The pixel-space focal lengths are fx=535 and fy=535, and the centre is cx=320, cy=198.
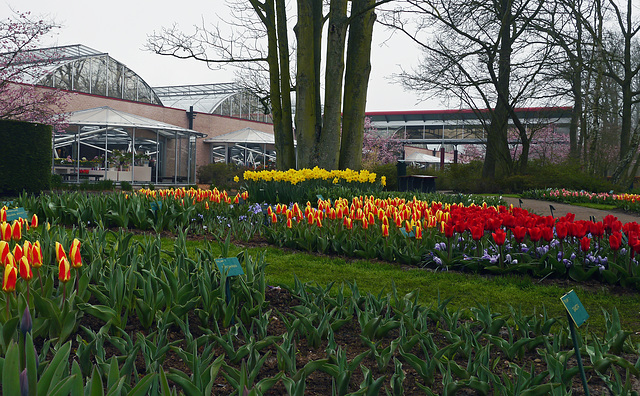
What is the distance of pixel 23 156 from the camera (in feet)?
34.6

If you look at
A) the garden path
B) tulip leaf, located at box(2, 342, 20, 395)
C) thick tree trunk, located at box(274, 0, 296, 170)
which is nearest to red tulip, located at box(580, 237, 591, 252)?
tulip leaf, located at box(2, 342, 20, 395)

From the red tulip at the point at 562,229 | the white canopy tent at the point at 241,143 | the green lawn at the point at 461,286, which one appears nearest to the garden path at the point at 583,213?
the red tulip at the point at 562,229

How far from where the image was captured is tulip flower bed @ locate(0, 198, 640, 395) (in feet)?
6.28

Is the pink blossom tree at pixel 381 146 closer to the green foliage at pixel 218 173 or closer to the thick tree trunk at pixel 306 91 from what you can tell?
the green foliage at pixel 218 173

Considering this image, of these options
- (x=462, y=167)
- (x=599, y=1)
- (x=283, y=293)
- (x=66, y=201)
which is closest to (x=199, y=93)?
(x=462, y=167)

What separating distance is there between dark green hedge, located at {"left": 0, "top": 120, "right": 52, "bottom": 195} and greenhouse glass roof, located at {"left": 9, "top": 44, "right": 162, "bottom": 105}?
527 inches

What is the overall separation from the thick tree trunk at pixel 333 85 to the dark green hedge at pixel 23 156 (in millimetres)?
5669

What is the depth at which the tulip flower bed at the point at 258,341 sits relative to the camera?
191 centimetres

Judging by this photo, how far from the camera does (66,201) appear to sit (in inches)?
257

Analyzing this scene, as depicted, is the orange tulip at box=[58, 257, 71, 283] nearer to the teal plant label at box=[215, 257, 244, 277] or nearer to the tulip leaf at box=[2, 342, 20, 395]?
the teal plant label at box=[215, 257, 244, 277]

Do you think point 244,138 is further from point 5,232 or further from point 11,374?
point 11,374

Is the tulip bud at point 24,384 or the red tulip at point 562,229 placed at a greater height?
the red tulip at point 562,229

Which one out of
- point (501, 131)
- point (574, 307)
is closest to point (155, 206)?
point (574, 307)

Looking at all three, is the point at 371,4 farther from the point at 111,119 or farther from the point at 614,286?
the point at 111,119
